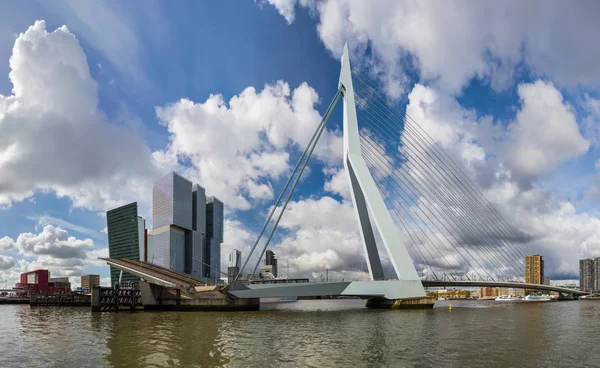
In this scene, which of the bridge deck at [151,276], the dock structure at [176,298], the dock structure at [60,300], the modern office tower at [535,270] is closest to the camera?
the dock structure at [176,298]

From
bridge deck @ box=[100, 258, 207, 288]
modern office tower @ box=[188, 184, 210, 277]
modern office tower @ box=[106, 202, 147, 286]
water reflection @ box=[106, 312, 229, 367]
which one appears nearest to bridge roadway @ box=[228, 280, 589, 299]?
bridge deck @ box=[100, 258, 207, 288]

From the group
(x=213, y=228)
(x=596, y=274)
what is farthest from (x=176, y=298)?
(x=596, y=274)

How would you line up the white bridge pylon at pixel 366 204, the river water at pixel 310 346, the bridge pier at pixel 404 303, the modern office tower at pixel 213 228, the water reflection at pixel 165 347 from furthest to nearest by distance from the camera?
the modern office tower at pixel 213 228 < the bridge pier at pixel 404 303 < the white bridge pylon at pixel 366 204 < the water reflection at pixel 165 347 < the river water at pixel 310 346

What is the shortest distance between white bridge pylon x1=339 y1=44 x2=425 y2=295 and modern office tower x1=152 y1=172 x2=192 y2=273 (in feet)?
366

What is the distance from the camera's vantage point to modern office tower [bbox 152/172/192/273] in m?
146

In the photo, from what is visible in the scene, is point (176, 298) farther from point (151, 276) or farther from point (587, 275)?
point (587, 275)

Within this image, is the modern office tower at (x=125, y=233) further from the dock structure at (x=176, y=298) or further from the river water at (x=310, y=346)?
the river water at (x=310, y=346)

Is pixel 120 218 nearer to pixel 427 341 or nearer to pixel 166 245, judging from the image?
pixel 166 245

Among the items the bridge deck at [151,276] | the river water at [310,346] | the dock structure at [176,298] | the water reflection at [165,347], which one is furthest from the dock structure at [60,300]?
the water reflection at [165,347]

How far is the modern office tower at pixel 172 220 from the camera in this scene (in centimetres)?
14625

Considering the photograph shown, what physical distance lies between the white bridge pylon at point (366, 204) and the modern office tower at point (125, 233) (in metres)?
104

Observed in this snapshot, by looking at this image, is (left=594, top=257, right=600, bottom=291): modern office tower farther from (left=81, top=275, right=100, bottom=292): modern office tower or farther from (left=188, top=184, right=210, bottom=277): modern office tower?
(left=81, top=275, right=100, bottom=292): modern office tower

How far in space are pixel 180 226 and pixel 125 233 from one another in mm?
19228

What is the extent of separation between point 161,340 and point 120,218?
128637mm
